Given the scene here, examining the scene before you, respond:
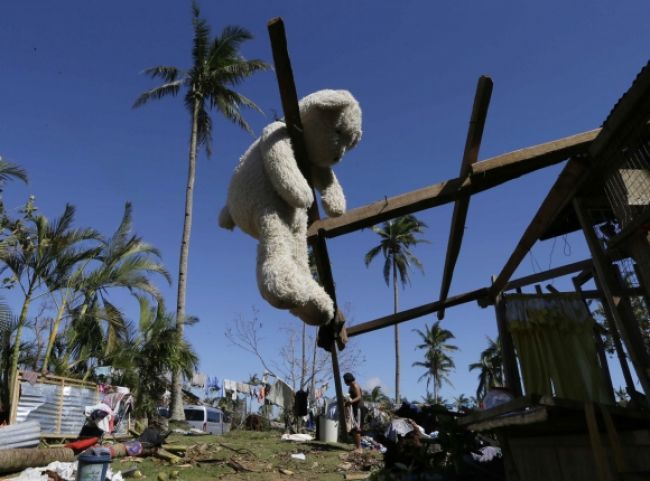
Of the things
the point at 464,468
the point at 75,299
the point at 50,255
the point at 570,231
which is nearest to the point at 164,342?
the point at 75,299

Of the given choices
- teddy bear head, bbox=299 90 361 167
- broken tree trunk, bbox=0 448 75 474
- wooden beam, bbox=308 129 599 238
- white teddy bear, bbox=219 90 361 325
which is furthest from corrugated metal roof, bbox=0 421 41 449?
teddy bear head, bbox=299 90 361 167

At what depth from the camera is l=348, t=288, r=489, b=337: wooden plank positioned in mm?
5242

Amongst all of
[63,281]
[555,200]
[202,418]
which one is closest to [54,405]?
[63,281]

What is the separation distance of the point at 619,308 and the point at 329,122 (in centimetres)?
234

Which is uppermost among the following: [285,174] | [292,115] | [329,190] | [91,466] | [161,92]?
[161,92]

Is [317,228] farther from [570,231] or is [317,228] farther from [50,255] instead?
[50,255]

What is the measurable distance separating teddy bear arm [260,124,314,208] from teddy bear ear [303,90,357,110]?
254 mm

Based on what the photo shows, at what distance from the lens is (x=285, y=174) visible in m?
2.02

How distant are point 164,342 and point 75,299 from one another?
2.42 meters

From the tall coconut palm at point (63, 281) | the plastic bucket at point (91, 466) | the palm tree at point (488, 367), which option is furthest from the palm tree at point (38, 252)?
the palm tree at point (488, 367)

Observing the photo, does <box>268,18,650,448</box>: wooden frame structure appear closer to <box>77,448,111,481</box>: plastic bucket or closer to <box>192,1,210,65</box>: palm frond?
<box>77,448,111,481</box>: plastic bucket

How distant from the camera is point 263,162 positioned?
217cm

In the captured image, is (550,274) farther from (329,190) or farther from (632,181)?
(329,190)

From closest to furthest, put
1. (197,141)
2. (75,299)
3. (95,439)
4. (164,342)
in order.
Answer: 1. (95,439)
2. (75,299)
3. (164,342)
4. (197,141)
